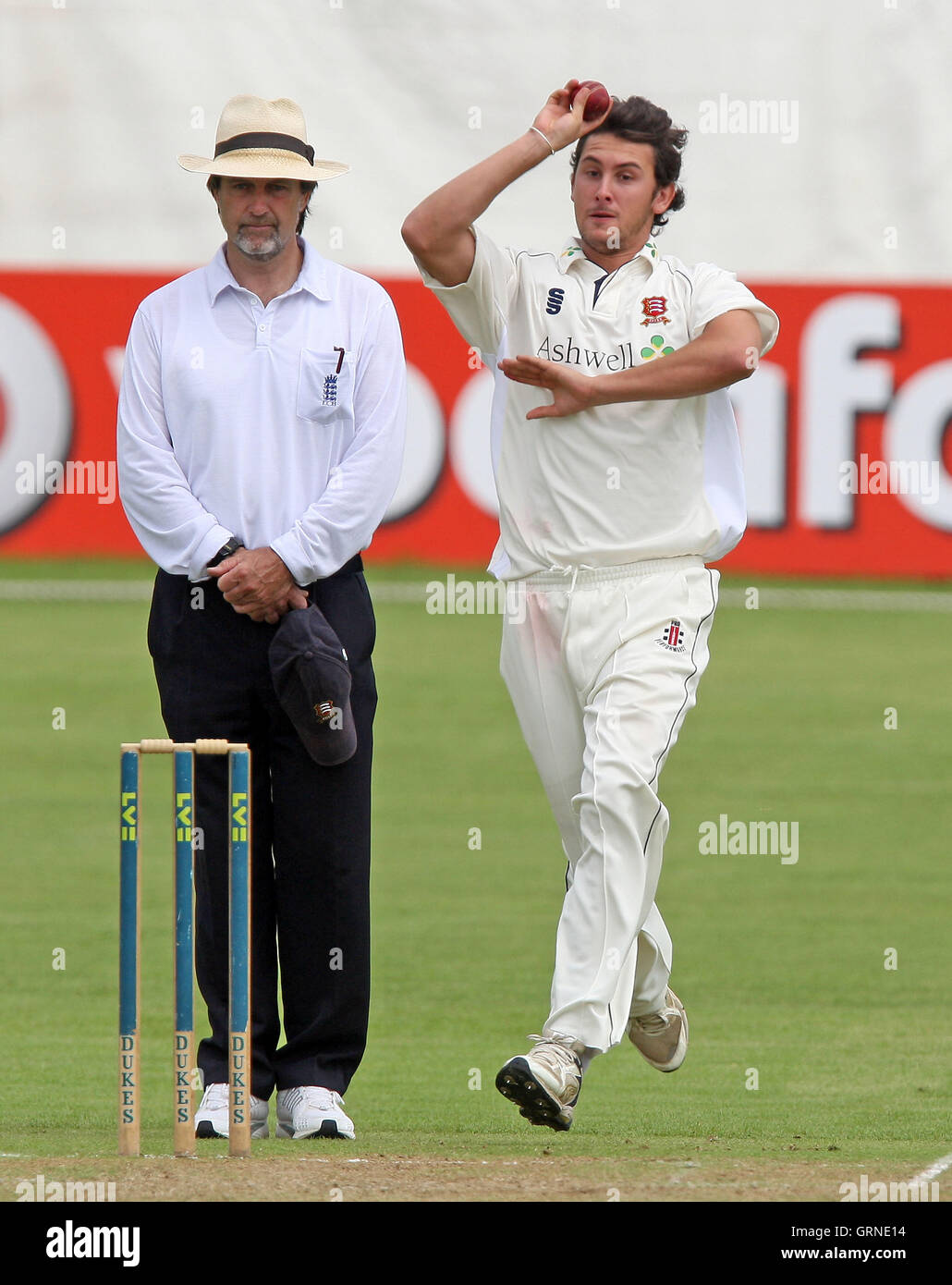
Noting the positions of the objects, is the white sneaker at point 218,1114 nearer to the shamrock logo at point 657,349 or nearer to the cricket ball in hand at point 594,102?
the shamrock logo at point 657,349

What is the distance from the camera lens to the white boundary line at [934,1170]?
4660 mm

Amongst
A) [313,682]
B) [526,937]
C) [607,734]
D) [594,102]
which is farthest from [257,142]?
[526,937]

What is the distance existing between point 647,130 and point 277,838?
188 centimetres

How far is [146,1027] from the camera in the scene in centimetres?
720

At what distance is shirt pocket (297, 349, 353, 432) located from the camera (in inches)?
214

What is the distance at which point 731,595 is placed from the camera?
19.0m

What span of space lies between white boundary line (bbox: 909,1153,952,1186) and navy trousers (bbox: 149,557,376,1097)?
1388 mm

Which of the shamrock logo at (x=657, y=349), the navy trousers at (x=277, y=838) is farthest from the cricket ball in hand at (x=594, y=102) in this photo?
the navy trousers at (x=277, y=838)

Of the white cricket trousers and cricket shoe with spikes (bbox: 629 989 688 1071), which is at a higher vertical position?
the white cricket trousers

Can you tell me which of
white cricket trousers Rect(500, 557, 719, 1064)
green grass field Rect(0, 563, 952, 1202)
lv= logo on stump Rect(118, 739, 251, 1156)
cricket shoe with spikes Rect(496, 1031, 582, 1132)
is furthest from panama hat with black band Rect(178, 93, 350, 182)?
green grass field Rect(0, 563, 952, 1202)

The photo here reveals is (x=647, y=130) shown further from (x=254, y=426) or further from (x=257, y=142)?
(x=254, y=426)

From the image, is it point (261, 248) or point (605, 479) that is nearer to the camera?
point (605, 479)

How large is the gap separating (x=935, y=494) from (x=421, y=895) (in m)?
10.2

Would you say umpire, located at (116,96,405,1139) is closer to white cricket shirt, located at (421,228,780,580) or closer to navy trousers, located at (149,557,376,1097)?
navy trousers, located at (149,557,376,1097)
